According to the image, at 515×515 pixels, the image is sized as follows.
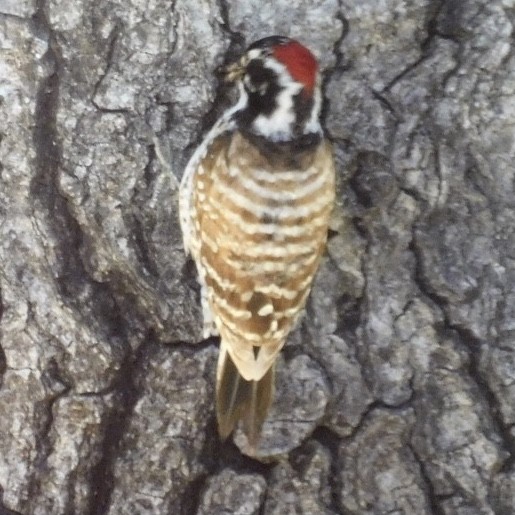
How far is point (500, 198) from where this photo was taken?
2180mm

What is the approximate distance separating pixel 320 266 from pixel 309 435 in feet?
1.26

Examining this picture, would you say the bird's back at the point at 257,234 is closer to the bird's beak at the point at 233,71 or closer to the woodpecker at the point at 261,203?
the woodpecker at the point at 261,203

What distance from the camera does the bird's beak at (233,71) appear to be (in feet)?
6.93

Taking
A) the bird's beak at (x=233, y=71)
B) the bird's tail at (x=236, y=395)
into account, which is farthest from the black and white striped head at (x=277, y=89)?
the bird's tail at (x=236, y=395)

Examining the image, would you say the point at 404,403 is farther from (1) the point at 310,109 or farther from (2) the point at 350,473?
(1) the point at 310,109

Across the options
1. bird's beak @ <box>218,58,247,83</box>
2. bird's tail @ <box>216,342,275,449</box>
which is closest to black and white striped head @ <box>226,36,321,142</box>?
bird's beak @ <box>218,58,247,83</box>

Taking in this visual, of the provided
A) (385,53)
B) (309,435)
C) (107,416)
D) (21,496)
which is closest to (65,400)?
→ (107,416)

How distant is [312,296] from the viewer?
2240mm

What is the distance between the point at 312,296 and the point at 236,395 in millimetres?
273

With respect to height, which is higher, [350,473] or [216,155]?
[216,155]

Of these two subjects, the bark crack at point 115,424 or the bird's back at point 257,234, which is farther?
the bark crack at point 115,424

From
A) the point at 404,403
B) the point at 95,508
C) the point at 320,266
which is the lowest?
the point at 95,508

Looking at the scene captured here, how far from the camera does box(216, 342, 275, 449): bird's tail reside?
222 centimetres

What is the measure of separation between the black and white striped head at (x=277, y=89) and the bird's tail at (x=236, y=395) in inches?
19.2
